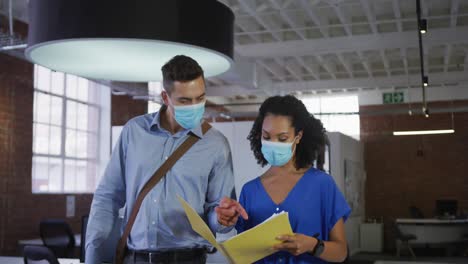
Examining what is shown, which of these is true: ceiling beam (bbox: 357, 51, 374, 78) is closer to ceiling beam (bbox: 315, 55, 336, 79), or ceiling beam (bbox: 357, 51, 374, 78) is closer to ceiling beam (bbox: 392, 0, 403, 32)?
ceiling beam (bbox: 315, 55, 336, 79)

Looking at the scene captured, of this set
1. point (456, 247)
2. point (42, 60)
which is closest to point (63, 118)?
point (42, 60)

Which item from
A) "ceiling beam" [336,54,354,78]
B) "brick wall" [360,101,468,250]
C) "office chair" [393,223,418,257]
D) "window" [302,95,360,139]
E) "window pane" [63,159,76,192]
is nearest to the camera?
"window pane" [63,159,76,192]

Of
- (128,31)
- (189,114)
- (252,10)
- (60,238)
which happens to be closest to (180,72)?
(189,114)

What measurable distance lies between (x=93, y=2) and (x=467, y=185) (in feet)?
48.9

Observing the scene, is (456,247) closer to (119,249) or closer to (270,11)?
(270,11)

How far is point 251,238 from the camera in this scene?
66.8 inches

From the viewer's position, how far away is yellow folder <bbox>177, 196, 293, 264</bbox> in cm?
164

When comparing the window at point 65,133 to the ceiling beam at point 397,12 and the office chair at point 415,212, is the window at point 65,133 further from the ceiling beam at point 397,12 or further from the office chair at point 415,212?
the office chair at point 415,212

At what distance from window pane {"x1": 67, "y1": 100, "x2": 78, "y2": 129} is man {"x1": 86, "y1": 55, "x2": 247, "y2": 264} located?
8831 mm

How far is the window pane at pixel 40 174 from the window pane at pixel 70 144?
82 centimetres

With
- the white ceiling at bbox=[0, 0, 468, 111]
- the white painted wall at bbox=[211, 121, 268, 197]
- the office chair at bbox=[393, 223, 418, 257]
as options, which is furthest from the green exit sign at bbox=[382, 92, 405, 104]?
the white painted wall at bbox=[211, 121, 268, 197]

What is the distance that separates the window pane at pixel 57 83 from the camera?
9.92 meters

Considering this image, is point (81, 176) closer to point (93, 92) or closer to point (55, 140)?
point (55, 140)

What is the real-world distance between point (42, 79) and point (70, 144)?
1504 mm
